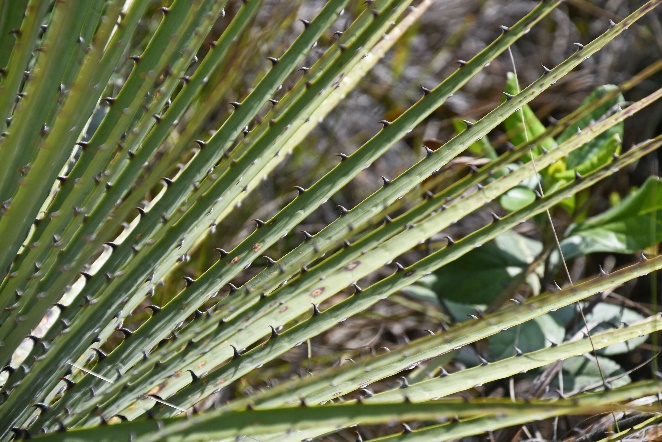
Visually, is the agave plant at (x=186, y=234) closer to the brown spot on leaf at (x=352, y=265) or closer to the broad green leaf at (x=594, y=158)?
the brown spot on leaf at (x=352, y=265)

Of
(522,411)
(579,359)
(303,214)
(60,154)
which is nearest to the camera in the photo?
(522,411)

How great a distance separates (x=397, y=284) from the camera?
817 mm

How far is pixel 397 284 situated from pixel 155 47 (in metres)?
0.35

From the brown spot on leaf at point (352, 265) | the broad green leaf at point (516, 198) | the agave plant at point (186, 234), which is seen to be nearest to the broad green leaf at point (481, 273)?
the broad green leaf at point (516, 198)

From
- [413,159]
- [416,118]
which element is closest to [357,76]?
[416,118]

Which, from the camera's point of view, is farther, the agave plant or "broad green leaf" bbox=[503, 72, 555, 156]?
"broad green leaf" bbox=[503, 72, 555, 156]

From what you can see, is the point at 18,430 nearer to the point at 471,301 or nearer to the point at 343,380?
the point at 343,380

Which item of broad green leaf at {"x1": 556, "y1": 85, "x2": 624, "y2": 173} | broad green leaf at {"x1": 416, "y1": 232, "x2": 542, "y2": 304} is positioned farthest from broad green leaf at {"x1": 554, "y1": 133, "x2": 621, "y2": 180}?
broad green leaf at {"x1": 416, "y1": 232, "x2": 542, "y2": 304}

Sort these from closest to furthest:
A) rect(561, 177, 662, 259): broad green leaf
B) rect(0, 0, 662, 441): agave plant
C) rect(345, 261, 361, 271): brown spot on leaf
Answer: rect(0, 0, 662, 441): agave plant < rect(345, 261, 361, 271): brown spot on leaf < rect(561, 177, 662, 259): broad green leaf

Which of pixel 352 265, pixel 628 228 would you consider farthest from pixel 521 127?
pixel 352 265

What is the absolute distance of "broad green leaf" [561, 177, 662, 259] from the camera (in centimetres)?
132

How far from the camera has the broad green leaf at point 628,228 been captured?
51.9 inches

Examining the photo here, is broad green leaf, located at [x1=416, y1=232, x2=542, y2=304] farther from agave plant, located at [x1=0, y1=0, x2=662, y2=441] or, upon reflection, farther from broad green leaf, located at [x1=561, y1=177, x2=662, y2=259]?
agave plant, located at [x1=0, y1=0, x2=662, y2=441]

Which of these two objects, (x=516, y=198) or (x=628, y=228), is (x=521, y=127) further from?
(x=628, y=228)
